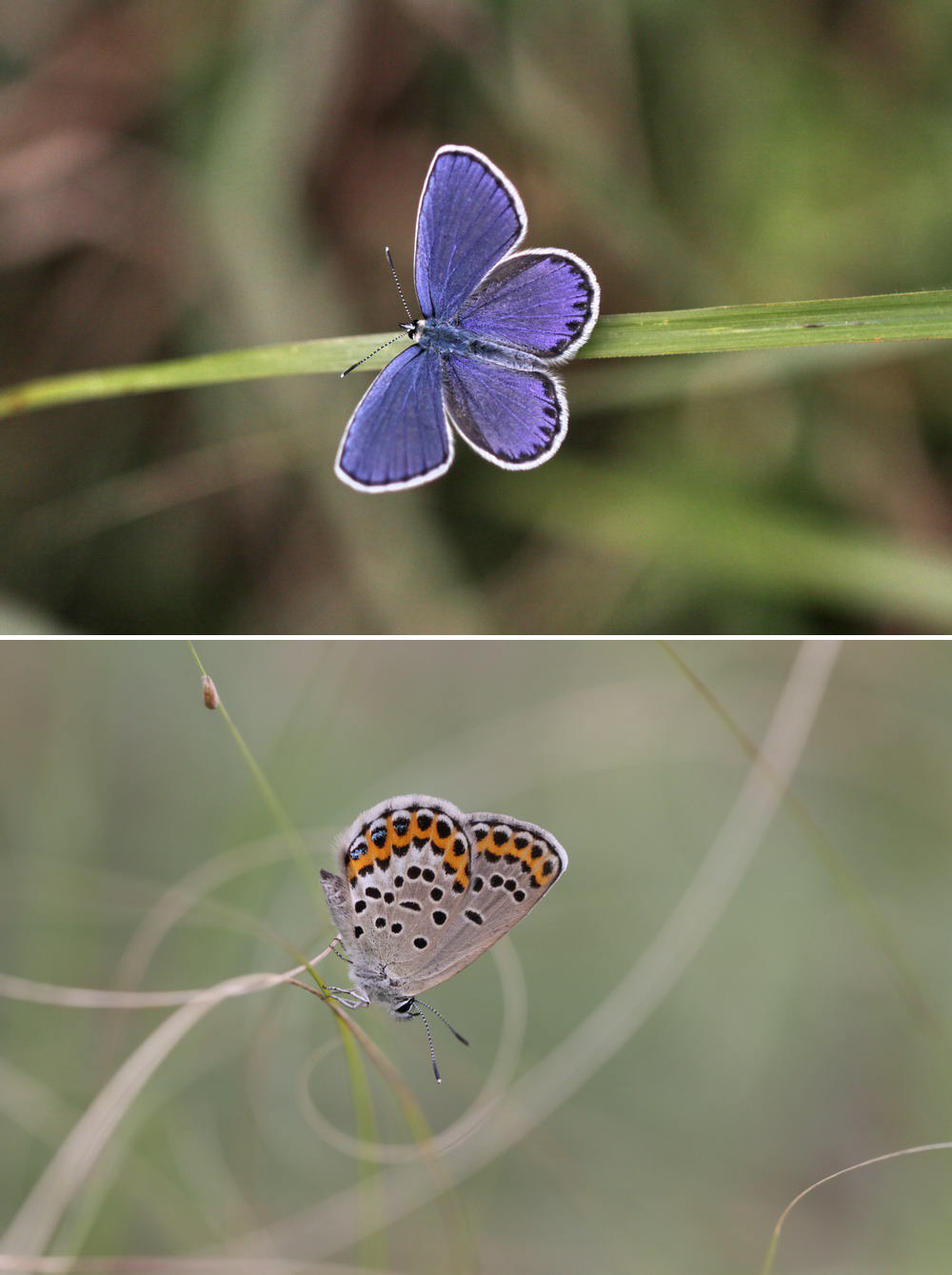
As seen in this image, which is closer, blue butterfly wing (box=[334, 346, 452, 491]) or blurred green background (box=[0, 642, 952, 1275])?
blue butterfly wing (box=[334, 346, 452, 491])

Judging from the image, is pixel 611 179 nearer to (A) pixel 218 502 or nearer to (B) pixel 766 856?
(A) pixel 218 502

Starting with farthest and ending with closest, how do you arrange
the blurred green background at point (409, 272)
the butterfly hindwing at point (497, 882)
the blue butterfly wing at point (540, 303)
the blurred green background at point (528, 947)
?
the blurred green background at point (409, 272) < the blurred green background at point (528, 947) < the blue butterfly wing at point (540, 303) < the butterfly hindwing at point (497, 882)

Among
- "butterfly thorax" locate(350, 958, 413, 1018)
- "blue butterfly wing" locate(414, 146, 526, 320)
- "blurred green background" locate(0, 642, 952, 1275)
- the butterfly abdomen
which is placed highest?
"blue butterfly wing" locate(414, 146, 526, 320)

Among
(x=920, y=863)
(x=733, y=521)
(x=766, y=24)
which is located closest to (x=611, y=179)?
(x=766, y=24)

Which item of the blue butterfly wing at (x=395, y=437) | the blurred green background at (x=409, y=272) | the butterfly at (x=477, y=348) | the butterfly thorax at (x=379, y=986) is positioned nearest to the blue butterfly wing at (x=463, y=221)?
the butterfly at (x=477, y=348)

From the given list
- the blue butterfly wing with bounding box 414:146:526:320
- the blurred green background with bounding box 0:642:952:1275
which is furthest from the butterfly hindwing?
the blurred green background with bounding box 0:642:952:1275

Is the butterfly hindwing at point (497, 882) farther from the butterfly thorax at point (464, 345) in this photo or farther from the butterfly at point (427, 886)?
the butterfly thorax at point (464, 345)

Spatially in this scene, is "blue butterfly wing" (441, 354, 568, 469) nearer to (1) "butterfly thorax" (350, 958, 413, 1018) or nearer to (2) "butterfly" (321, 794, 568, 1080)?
(2) "butterfly" (321, 794, 568, 1080)
